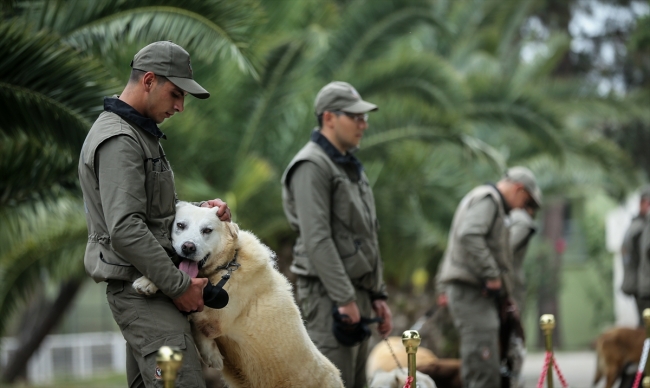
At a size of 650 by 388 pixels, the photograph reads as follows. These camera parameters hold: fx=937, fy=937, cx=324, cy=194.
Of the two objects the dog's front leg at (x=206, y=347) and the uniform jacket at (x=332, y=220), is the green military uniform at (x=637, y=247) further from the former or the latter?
the dog's front leg at (x=206, y=347)

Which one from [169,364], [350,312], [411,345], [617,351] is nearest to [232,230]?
[169,364]

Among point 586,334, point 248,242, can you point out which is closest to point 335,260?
point 248,242

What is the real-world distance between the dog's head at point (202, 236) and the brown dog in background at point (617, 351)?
264 inches

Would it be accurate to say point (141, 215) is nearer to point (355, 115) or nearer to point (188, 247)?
point (188, 247)

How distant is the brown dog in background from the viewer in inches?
396

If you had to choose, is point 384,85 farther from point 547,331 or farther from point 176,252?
point 176,252

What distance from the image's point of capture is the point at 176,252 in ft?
14.5

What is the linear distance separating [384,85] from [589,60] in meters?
15.4

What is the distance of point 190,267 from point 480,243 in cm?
415

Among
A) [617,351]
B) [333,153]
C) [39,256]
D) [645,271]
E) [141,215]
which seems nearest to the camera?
[141,215]

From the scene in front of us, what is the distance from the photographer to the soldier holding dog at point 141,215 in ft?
13.5

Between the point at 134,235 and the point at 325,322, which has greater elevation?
the point at 134,235

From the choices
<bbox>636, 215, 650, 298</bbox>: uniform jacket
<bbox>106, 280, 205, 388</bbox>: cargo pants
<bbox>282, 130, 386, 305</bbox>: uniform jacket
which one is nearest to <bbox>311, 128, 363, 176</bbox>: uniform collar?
<bbox>282, 130, 386, 305</bbox>: uniform jacket

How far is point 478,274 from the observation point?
8.08m
